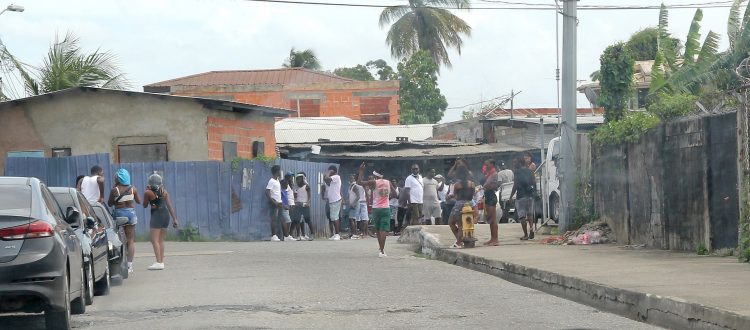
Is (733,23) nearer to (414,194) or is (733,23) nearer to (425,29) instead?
(414,194)

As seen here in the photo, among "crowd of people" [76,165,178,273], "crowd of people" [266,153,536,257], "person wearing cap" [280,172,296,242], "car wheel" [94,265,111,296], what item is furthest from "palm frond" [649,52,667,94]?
"car wheel" [94,265,111,296]

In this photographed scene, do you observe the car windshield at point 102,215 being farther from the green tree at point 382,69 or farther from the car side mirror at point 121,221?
the green tree at point 382,69

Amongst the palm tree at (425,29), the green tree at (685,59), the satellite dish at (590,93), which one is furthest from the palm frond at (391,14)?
the green tree at (685,59)

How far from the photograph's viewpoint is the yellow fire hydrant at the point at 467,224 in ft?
66.1

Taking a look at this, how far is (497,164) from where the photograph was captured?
→ 39812 mm

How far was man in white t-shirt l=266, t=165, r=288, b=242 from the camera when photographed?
28.1 metres

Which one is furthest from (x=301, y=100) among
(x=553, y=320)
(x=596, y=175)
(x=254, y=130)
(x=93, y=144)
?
(x=553, y=320)

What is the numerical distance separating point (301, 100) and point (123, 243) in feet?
139

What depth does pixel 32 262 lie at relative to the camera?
9.61m

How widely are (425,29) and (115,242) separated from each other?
1863 inches

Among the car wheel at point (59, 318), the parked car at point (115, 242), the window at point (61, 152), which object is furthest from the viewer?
the window at point (61, 152)

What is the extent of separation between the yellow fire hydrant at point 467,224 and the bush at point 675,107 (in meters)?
3.64

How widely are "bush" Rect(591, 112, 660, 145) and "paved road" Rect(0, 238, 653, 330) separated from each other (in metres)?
3.78

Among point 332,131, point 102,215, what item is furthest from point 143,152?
point 332,131
